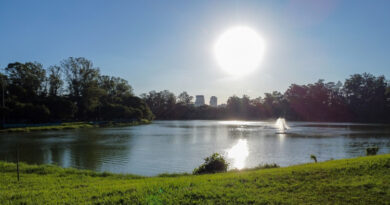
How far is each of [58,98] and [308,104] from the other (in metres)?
74.2

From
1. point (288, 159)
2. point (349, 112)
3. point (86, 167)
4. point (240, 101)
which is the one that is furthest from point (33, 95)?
point (349, 112)

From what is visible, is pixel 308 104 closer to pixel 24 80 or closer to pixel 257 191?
pixel 24 80

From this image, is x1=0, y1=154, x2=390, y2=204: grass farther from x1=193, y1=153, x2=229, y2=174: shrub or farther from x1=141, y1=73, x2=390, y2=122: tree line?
x1=141, y1=73, x2=390, y2=122: tree line

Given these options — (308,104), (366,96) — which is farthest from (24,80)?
(366,96)

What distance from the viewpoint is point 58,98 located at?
54.1 m

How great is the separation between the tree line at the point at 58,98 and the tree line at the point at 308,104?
35274 mm

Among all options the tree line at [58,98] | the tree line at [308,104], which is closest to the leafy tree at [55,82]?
the tree line at [58,98]

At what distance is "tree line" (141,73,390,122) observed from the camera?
82.9m

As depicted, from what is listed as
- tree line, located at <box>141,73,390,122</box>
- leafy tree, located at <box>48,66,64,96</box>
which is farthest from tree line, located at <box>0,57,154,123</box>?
tree line, located at <box>141,73,390,122</box>

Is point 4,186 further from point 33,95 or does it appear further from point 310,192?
point 33,95

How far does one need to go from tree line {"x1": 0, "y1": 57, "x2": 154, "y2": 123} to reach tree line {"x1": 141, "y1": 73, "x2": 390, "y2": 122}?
116 feet

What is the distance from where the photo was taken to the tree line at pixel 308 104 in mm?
82875

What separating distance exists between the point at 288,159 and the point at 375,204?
12.2m

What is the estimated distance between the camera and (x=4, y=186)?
7969 mm
